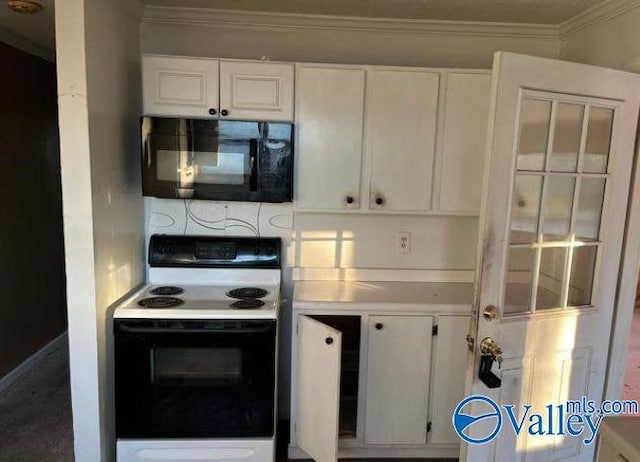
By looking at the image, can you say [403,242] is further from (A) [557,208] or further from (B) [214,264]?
(B) [214,264]

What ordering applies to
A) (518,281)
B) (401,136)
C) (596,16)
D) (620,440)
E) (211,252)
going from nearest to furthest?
(620,440)
(518,281)
(596,16)
(401,136)
(211,252)

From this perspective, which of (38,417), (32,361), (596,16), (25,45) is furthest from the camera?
(32,361)

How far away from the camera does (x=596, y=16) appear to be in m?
2.13

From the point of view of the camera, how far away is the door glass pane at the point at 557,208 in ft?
5.71

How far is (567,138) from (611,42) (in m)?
0.72

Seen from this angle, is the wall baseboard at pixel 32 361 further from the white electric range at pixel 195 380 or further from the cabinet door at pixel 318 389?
the cabinet door at pixel 318 389

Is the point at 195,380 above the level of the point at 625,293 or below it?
below

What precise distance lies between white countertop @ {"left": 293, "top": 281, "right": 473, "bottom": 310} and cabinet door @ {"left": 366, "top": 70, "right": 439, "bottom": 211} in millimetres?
440

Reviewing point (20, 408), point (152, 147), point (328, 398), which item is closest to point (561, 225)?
point (328, 398)

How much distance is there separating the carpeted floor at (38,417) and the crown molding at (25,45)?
2.16m

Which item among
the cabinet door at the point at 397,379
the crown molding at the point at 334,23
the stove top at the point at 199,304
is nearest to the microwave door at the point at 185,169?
the stove top at the point at 199,304

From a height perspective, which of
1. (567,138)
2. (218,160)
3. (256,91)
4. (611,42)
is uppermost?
(611,42)

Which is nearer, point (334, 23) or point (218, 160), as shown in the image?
point (218, 160)

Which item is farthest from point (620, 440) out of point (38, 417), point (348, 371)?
point (38, 417)
